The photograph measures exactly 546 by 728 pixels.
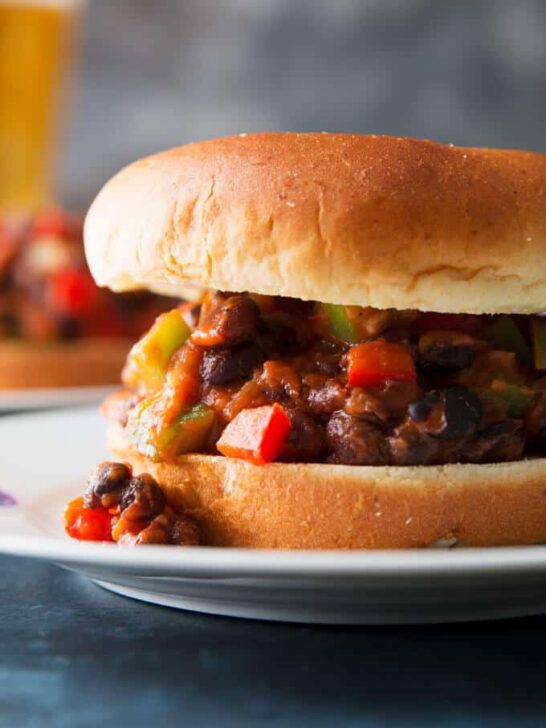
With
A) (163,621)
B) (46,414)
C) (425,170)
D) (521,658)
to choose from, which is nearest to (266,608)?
(163,621)

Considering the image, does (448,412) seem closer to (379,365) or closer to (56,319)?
(379,365)

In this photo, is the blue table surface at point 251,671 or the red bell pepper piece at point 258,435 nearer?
the blue table surface at point 251,671

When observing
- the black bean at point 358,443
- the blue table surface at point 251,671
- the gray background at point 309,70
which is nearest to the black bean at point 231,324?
the black bean at point 358,443

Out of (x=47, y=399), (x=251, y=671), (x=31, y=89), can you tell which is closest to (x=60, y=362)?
(x=47, y=399)

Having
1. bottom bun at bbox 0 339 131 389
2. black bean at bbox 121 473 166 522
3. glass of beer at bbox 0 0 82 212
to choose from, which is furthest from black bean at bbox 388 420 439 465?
glass of beer at bbox 0 0 82 212

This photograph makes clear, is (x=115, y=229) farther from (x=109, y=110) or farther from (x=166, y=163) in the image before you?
(x=109, y=110)

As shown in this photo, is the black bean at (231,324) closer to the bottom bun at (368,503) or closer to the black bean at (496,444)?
the bottom bun at (368,503)
